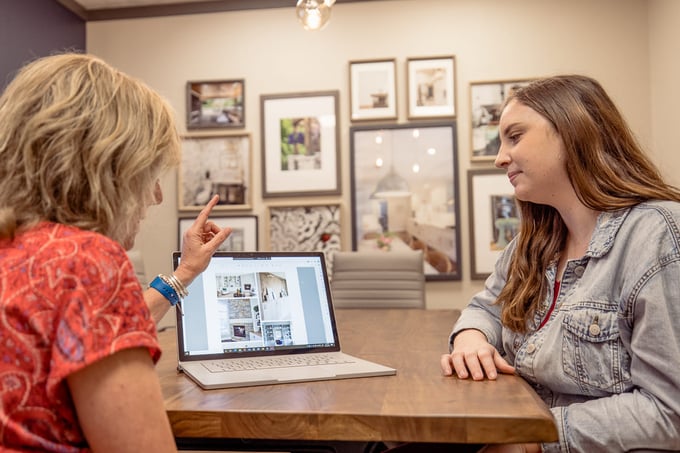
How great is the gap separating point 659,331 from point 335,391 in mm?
584

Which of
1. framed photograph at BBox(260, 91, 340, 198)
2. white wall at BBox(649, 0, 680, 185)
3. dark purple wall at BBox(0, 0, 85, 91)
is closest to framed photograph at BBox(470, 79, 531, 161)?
white wall at BBox(649, 0, 680, 185)

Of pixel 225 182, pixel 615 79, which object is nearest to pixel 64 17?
pixel 225 182

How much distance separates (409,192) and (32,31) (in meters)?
2.70

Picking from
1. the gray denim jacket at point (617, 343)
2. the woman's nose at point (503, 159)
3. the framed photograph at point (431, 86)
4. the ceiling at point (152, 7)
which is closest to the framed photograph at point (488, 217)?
the framed photograph at point (431, 86)

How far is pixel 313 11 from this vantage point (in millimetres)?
2574

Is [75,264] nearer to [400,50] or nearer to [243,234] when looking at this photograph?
[243,234]

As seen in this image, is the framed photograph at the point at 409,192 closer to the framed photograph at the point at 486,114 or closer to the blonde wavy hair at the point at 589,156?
the framed photograph at the point at 486,114

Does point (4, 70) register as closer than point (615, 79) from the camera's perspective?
Yes

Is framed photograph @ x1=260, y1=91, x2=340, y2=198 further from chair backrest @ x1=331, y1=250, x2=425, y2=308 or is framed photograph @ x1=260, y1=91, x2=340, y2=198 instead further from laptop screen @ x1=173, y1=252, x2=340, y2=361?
laptop screen @ x1=173, y1=252, x2=340, y2=361

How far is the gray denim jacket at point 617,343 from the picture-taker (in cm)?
100

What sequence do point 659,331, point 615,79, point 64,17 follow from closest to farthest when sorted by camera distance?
point 659,331 < point 615,79 < point 64,17

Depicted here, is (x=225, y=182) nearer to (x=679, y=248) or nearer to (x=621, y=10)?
(x=621, y=10)

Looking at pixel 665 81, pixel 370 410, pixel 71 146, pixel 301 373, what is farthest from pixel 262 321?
pixel 665 81

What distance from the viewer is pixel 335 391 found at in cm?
104
